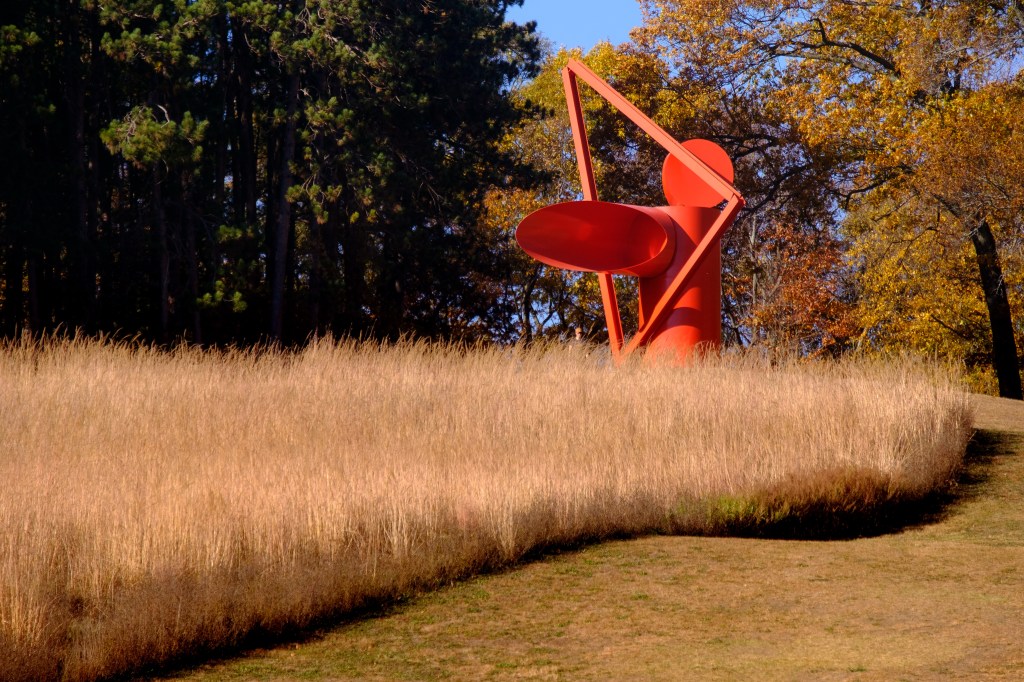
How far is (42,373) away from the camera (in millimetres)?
12344

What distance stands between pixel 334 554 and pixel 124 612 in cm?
128

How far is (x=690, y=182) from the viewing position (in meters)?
14.7

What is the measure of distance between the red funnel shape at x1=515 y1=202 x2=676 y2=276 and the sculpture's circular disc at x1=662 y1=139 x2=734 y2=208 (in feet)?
2.46

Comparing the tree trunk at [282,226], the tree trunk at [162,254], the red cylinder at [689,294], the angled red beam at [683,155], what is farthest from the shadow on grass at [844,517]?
the tree trunk at [162,254]

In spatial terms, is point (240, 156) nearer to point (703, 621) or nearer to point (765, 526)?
point (765, 526)

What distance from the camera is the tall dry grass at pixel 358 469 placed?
18.5 feet

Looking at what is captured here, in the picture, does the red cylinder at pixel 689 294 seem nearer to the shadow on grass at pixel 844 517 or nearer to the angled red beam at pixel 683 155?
the angled red beam at pixel 683 155

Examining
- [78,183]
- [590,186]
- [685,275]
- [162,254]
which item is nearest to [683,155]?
[590,186]

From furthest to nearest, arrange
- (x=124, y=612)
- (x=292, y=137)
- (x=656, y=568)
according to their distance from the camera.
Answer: (x=292, y=137) → (x=656, y=568) → (x=124, y=612)

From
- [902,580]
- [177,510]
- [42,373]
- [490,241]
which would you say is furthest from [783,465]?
[490,241]

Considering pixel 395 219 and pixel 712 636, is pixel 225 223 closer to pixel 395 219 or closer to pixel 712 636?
pixel 395 219

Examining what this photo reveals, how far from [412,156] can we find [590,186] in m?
8.87

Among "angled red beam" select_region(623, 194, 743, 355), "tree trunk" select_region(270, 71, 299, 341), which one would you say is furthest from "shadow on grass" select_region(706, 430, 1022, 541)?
"tree trunk" select_region(270, 71, 299, 341)

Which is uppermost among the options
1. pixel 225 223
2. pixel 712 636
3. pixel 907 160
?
pixel 907 160
